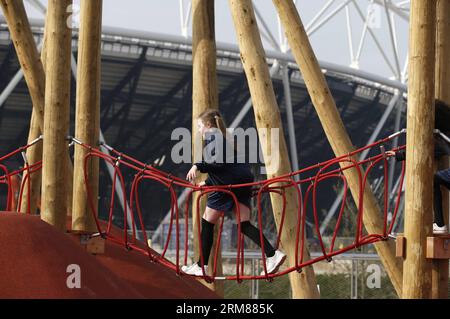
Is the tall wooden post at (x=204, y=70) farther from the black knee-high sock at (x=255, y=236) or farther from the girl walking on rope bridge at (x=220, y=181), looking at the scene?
the black knee-high sock at (x=255, y=236)

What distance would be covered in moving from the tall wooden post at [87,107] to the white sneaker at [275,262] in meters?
1.74

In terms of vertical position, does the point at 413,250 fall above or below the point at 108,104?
below

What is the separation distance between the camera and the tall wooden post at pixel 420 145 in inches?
242

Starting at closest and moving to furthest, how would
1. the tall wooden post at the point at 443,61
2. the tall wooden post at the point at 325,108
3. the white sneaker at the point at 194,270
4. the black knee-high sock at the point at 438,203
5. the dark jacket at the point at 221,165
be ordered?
the black knee-high sock at the point at 438,203, the tall wooden post at the point at 443,61, the dark jacket at the point at 221,165, the white sneaker at the point at 194,270, the tall wooden post at the point at 325,108

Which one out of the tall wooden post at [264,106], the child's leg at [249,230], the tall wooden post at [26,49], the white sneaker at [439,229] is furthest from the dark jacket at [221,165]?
the tall wooden post at [26,49]

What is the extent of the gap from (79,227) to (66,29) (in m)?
1.68

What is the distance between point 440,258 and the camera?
621cm

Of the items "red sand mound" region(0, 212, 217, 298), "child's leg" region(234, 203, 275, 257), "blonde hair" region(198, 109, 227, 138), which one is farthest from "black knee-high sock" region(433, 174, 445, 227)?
"red sand mound" region(0, 212, 217, 298)

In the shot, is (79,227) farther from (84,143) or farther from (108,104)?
(108,104)

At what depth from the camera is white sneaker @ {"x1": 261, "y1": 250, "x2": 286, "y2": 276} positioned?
779 centimetres

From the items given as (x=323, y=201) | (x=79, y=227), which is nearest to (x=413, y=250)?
(x=79, y=227)

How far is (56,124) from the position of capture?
→ 840cm
